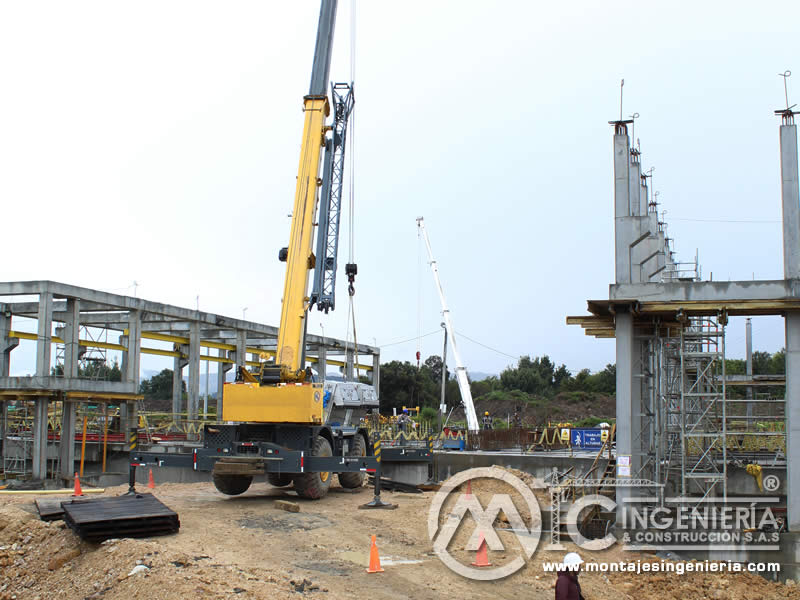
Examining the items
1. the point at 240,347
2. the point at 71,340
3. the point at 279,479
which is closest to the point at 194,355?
the point at 240,347

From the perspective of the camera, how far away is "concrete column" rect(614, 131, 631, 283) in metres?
19.2

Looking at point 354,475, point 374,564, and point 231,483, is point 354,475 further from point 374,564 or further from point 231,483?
point 374,564

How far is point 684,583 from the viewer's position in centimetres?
1491

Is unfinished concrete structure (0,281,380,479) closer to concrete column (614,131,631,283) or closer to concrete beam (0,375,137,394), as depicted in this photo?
concrete beam (0,375,137,394)

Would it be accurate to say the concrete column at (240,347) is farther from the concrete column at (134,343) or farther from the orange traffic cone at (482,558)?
the orange traffic cone at (482,558)

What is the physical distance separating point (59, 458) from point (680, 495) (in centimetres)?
2200

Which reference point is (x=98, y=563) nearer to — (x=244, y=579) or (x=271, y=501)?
(x=244, y=579)

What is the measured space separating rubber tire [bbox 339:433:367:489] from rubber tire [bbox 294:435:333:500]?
260cm

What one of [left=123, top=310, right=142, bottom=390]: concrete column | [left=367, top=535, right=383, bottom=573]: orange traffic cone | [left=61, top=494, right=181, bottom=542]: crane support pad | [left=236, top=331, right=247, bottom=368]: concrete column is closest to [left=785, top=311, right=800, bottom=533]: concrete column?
[left=367, top=535, right=383, bottom=573]: orange traffic cone

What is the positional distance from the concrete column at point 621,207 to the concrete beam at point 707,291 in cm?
55

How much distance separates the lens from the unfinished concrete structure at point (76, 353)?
1084 inches

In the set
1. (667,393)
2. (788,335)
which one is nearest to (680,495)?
(667,393)

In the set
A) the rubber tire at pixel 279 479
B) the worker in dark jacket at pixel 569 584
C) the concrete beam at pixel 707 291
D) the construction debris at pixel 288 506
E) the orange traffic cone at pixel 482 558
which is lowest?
the orange traffic cone at pixel 482 558

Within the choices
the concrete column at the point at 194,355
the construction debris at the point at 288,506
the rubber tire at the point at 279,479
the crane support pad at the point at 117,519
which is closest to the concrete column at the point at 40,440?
the concrete column at the point at 194,355
